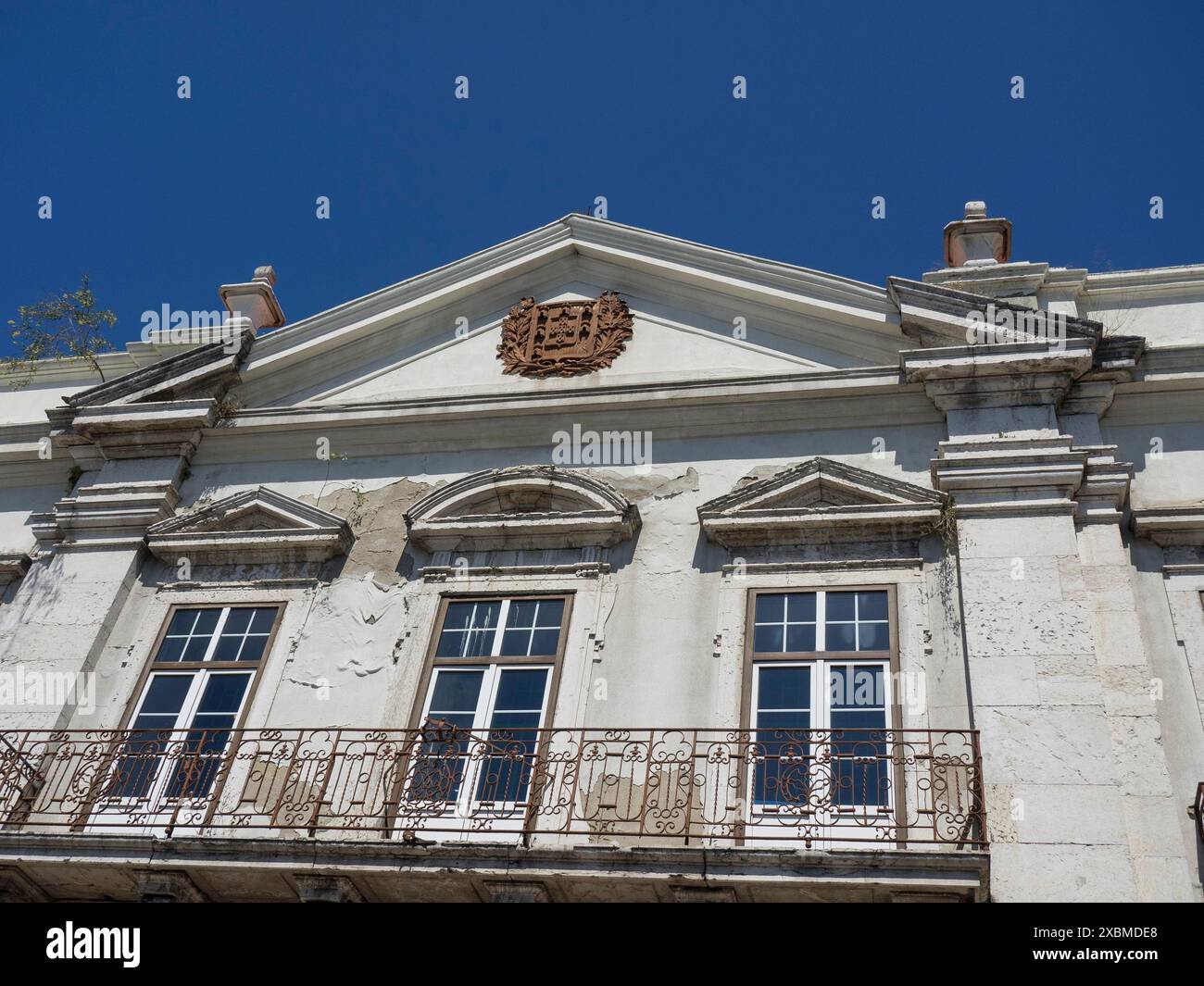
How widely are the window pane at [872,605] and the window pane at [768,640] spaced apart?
64cm

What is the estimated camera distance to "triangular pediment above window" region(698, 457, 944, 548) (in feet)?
36.1

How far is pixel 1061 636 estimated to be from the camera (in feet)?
32.7

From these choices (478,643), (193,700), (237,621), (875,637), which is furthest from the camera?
(237,621)

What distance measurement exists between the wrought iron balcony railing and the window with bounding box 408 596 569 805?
3cm

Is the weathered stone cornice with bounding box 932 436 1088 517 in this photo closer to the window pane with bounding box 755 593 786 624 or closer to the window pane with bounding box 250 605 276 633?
the window pane with bounding box 755 593 786 624

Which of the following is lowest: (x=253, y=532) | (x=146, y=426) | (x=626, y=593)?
(x=626, y=593)

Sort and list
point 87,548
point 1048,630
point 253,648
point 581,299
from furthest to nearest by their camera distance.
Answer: point 581,299
point 87,548
point 253,648
point 1048,630

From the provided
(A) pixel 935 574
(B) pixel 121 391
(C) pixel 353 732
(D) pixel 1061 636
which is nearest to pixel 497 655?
(C) pixel 353 732

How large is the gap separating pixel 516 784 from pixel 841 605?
2.86 m

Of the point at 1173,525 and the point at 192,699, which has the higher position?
the point at 1173,525

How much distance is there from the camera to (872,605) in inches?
423

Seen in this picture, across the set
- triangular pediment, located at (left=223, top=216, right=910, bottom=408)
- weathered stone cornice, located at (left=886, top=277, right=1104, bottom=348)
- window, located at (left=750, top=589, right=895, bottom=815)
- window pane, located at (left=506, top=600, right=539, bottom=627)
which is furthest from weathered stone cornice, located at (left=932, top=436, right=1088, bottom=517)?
window pane, located at (left=506, top=600, right=539, bottom=627)

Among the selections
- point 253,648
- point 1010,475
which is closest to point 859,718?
point 1010,475

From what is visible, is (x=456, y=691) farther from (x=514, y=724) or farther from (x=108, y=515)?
(x=108, y=515)
